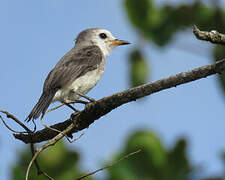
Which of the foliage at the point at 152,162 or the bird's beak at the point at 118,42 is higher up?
the bird's beak at the point at 118,42

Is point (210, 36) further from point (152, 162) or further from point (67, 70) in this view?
point (67, 70)

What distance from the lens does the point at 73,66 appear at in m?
6.12

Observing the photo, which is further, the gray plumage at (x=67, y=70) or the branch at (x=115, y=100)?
the gray plumage at (x=67, y=70)

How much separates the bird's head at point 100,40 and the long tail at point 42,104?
5.65ft

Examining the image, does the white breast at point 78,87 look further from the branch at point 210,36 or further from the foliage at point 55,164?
→ the branch at point 210,36

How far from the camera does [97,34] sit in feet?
24.9

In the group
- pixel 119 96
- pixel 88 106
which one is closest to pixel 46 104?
pixel 88 106

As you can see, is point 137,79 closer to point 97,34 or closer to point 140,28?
point 140,28

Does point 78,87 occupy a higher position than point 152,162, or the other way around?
point 78,87

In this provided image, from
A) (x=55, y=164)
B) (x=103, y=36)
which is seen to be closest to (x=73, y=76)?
(x=55, y=164)

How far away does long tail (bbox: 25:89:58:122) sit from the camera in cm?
500

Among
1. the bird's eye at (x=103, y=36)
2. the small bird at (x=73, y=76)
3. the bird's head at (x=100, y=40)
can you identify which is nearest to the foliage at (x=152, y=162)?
the small bird at (x=73, y=76)

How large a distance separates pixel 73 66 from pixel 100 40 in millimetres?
1495

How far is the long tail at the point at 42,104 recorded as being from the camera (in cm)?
500
